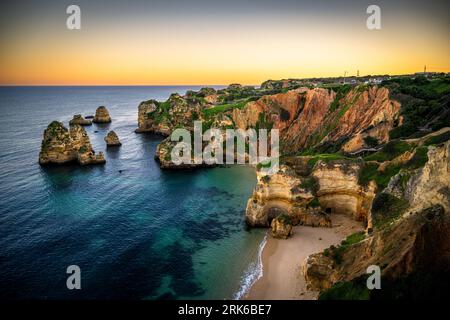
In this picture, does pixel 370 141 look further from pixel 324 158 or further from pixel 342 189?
pixel 342 189

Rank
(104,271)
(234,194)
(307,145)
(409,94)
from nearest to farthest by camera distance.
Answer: (104,271) → (234,194) → (409,94) → (307,145)

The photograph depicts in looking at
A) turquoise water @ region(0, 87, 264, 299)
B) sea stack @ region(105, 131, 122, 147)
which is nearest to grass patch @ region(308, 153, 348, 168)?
turquoise water @ region(0, 87, 264, 299)

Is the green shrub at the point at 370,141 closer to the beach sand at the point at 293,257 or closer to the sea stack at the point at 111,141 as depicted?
the beach sand at the point at 293,257

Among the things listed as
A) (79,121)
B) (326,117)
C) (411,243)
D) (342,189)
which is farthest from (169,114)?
(411,243)

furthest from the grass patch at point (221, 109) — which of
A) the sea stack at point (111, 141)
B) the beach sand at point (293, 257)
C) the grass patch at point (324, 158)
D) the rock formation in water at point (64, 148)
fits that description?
the beach sand at point (293, 257)
